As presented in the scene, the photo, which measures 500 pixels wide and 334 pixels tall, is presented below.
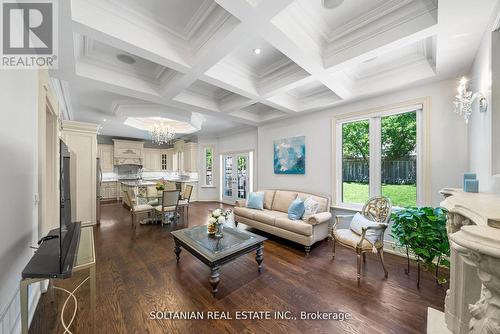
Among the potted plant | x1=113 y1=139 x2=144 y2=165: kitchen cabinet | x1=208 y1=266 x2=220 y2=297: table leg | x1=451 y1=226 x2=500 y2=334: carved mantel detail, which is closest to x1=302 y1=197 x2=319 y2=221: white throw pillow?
the potted plant

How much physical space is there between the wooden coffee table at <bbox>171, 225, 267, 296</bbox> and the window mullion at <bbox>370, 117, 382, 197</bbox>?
2242 mm

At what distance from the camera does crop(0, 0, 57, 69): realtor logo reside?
1.37 meters

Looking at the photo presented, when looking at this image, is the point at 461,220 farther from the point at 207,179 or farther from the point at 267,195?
the point at 207,179

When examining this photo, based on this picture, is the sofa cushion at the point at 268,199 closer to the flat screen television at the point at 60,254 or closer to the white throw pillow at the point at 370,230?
the white throw pillow at the point at 370,230

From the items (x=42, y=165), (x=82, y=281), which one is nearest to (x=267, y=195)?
(x=82, y=281)

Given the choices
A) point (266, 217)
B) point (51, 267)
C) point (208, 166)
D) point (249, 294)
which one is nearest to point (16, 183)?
point (51, 267)

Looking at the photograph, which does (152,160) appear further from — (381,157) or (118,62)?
(381,157)

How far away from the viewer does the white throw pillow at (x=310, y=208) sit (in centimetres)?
334

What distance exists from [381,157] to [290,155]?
5.90 feet

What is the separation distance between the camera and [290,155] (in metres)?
4.47

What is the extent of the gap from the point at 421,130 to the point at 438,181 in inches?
30.6

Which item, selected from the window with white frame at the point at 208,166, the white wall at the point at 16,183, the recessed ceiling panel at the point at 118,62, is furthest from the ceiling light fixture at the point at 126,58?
the window with white frame at the point at 208,166

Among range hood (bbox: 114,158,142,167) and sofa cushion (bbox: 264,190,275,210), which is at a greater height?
range hood (bbox: 114,158,142,167)

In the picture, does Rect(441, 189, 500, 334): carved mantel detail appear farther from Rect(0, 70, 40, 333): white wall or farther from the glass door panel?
the glass door panel
